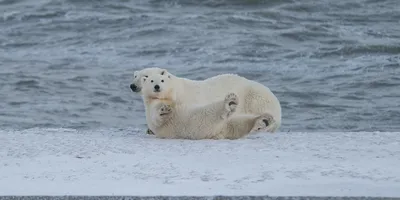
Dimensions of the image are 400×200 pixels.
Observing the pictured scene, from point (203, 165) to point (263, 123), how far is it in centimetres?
135

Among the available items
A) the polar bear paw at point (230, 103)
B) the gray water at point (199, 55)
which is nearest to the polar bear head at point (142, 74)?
the polar bear paw at point (230, 103)

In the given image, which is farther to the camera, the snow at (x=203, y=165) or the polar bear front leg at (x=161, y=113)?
the polar bear front leg at (x=161, y=113)

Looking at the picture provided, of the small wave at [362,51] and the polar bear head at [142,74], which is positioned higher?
the polar bear head at [142,74]

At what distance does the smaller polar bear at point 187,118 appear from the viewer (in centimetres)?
634

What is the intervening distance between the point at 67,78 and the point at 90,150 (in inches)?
360

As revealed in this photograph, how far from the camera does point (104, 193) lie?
15.4ft

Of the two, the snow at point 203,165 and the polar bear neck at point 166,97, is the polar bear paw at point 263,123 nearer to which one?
the snow at point 203,165

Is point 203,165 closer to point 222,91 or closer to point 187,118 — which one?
point 187,118

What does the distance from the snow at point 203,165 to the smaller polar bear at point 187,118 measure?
11 cm

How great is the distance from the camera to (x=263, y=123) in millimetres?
6637

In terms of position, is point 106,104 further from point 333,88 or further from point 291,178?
point 291,178

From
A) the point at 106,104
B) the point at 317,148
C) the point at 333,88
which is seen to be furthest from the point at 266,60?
the point at 317,148

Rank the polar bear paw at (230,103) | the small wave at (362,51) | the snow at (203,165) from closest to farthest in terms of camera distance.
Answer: the snow at (203,165)
the polar bear paw at (230,103)
the small wave at (362,51)

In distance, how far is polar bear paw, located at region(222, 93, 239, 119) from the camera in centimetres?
606
